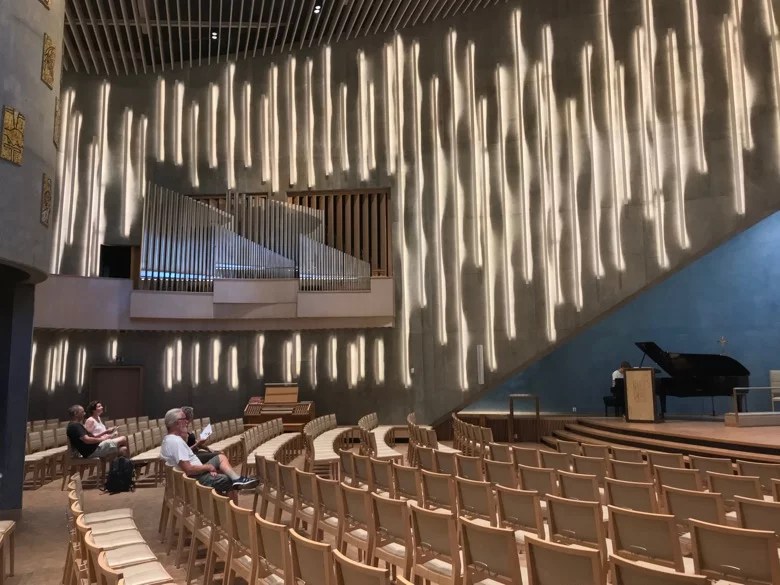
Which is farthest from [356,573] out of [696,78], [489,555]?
[696,78]

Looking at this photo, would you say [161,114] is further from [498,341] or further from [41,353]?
[498,341]

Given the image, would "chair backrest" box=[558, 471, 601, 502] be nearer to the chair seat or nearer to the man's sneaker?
the man's sneaker

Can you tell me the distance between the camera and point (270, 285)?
12.3 meters

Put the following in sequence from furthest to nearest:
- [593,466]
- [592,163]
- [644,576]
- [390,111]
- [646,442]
→ [390,111] → [592,163] → [646,442] → [593,466] → [644,576]

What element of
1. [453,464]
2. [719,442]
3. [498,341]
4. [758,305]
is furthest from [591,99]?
[453,464]

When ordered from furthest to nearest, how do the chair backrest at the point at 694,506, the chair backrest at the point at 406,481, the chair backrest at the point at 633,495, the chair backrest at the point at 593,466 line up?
the chair backrest at the point at 593,466 → the chair backrest at the point at 406,481 → the chair backrest at the point at 633,495 → the chair backrest at the point at 694,506

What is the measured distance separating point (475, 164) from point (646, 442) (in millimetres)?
6537

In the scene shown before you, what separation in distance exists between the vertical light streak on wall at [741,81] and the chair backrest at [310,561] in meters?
11.2

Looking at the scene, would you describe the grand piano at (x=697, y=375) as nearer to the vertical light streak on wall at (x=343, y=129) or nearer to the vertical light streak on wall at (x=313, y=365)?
the vertical light streak on wall at (x=313, y=365)

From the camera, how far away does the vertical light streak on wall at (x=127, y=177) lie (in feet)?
45.6

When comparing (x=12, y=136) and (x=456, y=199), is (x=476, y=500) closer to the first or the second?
(x=12, y=136)

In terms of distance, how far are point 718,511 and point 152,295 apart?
10.6 meters

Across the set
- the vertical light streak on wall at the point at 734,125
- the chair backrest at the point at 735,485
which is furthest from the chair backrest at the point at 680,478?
the vertical light streak on wall at the point at 734,125

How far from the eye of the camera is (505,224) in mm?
12836
